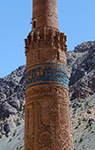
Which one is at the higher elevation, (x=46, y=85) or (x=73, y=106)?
(x=73, y=106)

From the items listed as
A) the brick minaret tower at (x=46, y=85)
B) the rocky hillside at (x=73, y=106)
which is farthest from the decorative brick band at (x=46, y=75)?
the rocky hillside at (x=73, y=106)

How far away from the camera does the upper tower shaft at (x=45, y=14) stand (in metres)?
9.24

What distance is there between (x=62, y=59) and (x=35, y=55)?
3.11ft

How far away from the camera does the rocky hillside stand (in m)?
37.5

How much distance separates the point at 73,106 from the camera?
50250 millimetres

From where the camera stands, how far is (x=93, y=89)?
53.3 m

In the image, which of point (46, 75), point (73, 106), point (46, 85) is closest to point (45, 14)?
point (46, 75)

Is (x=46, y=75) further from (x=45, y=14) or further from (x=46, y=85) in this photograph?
(x=45, y=14)

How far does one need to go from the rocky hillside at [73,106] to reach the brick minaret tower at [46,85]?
24524 millimetres

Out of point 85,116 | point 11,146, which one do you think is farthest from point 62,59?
point 11,146

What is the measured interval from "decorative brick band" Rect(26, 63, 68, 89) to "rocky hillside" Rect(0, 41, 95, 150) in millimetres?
24516

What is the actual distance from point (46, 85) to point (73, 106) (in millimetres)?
42906

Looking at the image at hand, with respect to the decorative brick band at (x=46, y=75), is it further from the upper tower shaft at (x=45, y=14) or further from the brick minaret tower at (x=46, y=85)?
the upper tower shaft at (x=45, y=14)

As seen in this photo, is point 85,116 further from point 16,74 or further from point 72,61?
point 16,74
